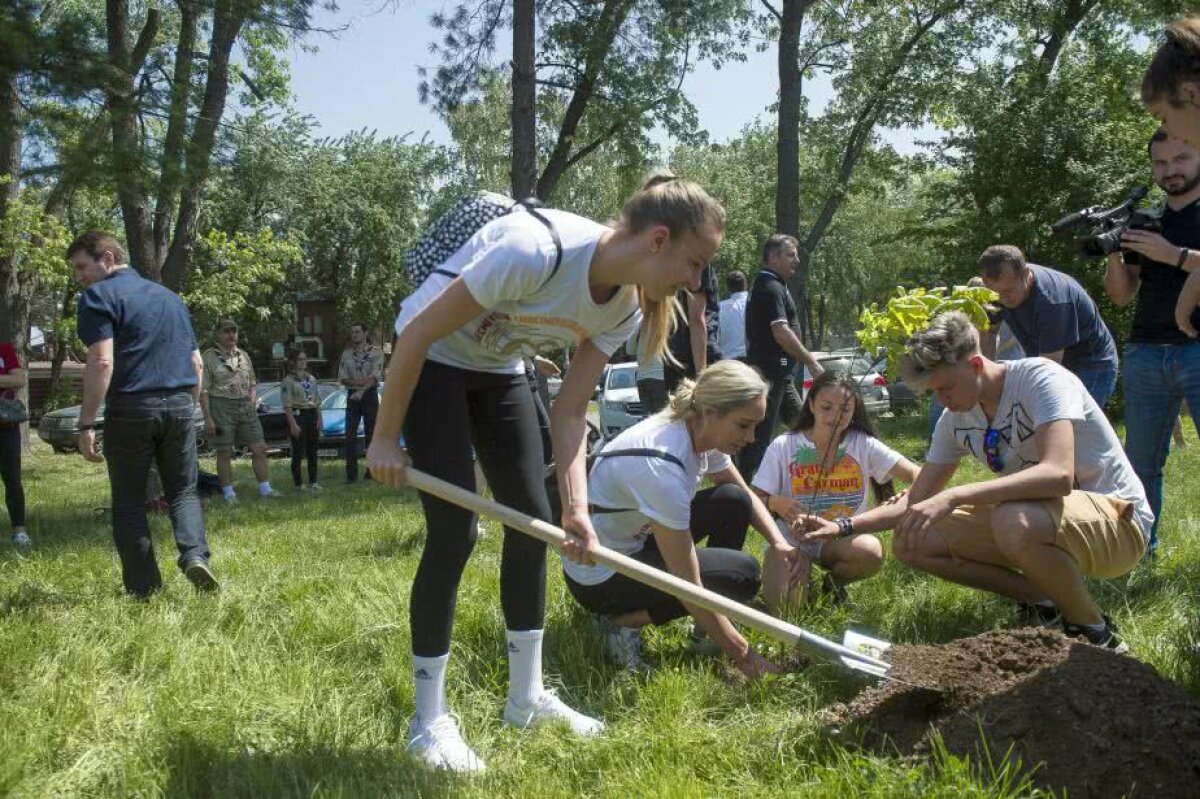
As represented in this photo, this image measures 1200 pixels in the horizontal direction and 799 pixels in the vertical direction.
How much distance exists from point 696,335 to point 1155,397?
285cm

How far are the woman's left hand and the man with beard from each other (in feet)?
8.62

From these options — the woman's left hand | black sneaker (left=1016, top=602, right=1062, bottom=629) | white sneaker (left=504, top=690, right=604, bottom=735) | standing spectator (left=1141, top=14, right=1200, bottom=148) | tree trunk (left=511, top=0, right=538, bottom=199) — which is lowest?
white sneaker (left=504, top=690, right=604, bottom=735)

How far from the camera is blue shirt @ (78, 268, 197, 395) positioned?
4852 millimetres

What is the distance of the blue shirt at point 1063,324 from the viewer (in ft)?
16.9

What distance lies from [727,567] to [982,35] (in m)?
19.5

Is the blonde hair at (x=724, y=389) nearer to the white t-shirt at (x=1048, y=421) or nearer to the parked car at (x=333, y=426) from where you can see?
Answer: the white t-shirt at (x=1048, y=421)

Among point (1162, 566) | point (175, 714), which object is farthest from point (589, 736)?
point (1162, 566)

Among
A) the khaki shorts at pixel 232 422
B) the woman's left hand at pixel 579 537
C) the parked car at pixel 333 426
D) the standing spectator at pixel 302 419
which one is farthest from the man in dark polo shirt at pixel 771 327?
the parked car at pixel 333 426

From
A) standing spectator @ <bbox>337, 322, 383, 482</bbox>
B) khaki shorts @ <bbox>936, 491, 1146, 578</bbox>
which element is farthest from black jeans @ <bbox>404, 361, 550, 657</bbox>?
standing spectator @ <bbox>337, 322, 383, 482</bbox>

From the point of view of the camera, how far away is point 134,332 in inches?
194

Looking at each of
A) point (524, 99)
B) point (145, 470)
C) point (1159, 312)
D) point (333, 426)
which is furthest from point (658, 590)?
point (333, 426)

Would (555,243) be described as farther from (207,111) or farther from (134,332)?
(207,111)

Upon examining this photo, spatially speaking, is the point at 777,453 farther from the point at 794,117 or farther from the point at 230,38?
the point at 794,117

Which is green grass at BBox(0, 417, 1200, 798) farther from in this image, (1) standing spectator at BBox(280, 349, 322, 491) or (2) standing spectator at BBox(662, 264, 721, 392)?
(1) standing spectator at BBox(280, 349, 322, 491)
